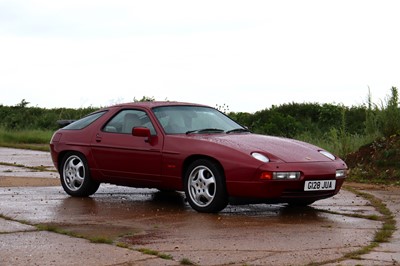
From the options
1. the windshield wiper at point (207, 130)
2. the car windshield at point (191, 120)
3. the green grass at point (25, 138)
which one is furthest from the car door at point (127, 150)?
the green grass at point (25, 138)

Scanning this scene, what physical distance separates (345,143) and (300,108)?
52.8 feet

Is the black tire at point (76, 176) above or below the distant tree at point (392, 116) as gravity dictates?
below

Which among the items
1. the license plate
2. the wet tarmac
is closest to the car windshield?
the wet tarmac

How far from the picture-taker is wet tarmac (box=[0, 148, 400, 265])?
7188mm

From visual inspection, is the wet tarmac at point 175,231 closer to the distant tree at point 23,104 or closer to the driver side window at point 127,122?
the driver side window at point 127,122

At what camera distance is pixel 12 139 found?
27.6 meters

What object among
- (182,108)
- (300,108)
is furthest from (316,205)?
(300,108)

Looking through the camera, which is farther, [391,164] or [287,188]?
[391,164]

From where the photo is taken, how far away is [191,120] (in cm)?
1127

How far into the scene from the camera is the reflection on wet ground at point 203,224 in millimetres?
7547

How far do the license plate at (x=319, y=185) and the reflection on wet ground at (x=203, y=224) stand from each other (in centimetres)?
31

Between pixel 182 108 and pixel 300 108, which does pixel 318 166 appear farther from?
pixel 300 108

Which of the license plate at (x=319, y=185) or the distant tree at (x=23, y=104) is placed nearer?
the license plate at (x=319, y=185)

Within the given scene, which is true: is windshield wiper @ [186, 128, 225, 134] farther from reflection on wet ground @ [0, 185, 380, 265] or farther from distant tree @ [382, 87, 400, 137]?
distant tree @ [382, 87, 400, 137]
